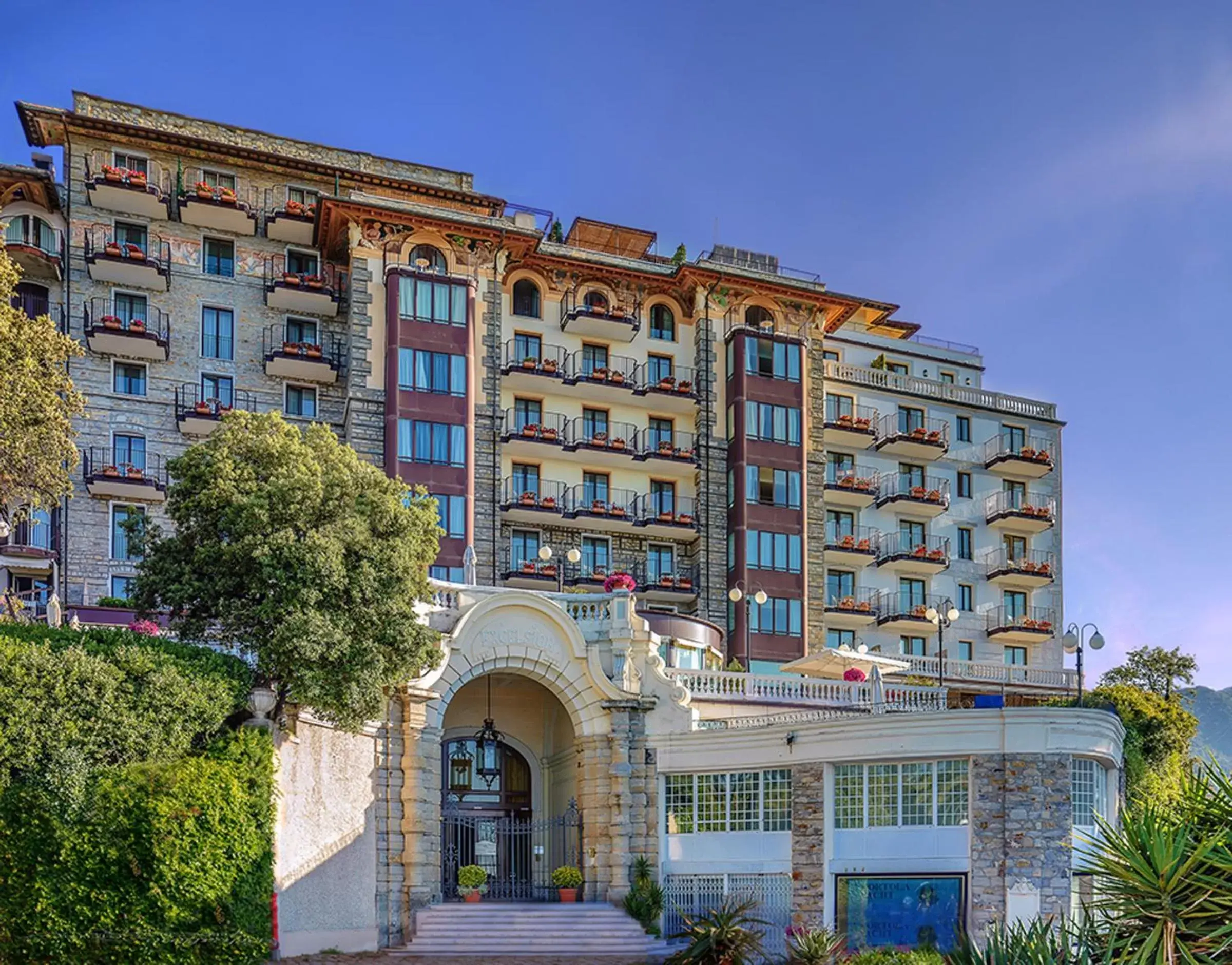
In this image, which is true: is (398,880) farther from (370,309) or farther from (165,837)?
(370,309)

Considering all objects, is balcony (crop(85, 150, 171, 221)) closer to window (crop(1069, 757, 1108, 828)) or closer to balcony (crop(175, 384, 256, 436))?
balcony (crop(175, 384, 256, 436))

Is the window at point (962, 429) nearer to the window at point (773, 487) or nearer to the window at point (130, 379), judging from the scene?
the window at point (773, 487)

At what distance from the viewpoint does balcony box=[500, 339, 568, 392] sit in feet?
A: 152

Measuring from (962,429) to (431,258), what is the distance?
81.2ft

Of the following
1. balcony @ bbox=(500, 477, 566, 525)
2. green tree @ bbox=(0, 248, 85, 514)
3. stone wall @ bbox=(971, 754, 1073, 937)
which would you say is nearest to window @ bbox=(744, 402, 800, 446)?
balcony @ bbox=(500, 477, 566, 525)

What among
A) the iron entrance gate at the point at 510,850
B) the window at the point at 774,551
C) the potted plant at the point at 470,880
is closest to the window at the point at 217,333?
the iron entrance gate at the point at 510,850

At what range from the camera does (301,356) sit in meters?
44.9

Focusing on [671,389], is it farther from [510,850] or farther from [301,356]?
[510,850]

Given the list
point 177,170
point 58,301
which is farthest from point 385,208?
point 58,301

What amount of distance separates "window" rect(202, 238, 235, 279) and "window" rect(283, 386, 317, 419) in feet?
15.5

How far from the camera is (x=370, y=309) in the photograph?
44.7 meters

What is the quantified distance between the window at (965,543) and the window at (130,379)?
1325 inches

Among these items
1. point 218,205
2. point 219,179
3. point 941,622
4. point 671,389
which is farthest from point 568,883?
point 219,179

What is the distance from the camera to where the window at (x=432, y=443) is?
143 ft
